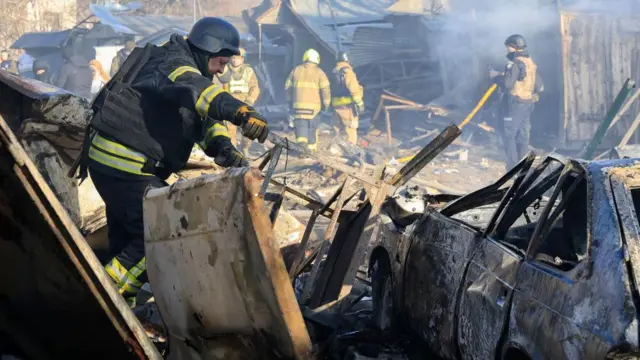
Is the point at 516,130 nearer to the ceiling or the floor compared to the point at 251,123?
nearer to the floor

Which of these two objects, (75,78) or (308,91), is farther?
(75,78)

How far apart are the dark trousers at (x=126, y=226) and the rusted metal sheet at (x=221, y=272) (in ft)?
4.21

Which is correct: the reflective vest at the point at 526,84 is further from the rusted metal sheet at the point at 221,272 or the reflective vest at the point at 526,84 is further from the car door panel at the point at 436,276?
the rusted metal sheet at the point at 221,272

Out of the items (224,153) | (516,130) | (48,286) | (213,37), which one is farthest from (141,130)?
(516,130)

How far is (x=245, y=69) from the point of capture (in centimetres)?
1531

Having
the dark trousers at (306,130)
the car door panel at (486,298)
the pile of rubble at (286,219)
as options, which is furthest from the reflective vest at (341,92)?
the car door panel at (486,298)

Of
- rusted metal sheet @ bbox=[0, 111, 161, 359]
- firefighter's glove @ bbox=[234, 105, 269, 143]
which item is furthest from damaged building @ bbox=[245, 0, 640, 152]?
rusted metal sheet @ bbox=[0, 111, 161, 359]

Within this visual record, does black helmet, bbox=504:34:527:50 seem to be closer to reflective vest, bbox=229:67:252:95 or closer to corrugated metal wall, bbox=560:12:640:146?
corrugated metal wall, bbox=560:12:640:146

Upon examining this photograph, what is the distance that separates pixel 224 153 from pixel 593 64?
12664 millimetres

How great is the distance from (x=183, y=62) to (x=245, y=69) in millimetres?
10074

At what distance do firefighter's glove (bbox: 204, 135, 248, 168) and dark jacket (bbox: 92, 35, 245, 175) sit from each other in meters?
0.17

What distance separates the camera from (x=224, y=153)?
566cm

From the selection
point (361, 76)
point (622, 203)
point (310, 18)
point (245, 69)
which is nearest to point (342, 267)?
point (622, 203)

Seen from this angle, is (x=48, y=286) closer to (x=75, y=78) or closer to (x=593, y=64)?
(x=593, y=64)
